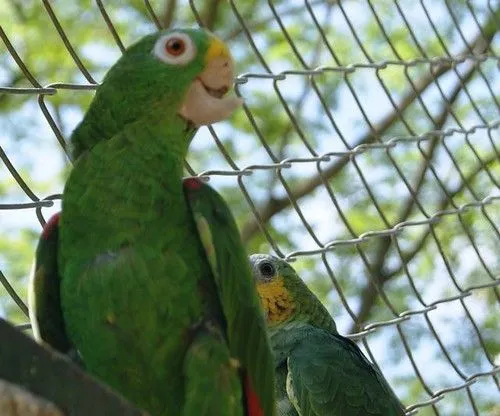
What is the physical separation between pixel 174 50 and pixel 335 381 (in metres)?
0.73

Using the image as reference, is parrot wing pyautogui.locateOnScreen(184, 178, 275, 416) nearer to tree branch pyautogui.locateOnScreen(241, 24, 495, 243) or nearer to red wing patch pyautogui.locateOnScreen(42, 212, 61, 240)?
red wing patch pyautogui.locateOnScreen(42, 212, 61, 240)

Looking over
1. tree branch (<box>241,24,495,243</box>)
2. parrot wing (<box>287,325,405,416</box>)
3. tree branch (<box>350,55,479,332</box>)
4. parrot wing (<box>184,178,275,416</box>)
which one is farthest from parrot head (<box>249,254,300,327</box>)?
tree branch (<box>350,55,479,332</box>)

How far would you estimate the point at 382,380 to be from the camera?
65.5 inches

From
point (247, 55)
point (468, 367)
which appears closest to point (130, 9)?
point (247, 55)

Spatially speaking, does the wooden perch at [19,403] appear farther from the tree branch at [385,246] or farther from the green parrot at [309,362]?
the tree branch at [385,246]

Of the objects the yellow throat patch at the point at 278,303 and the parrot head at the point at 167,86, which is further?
the yellow throat patch at the point at 278,303

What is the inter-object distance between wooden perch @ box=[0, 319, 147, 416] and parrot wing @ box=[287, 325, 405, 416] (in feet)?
2.84

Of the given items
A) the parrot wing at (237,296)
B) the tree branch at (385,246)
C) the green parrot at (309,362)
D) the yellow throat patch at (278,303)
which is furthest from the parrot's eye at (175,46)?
the tree branch at (385,246)

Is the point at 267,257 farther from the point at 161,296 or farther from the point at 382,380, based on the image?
the point at 161,296

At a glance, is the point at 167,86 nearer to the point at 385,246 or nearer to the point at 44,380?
the point at 44,380

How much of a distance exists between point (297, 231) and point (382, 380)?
7.88 ft

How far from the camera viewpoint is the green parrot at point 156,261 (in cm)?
99

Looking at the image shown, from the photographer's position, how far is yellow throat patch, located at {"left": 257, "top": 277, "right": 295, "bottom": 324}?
A: 5.79 feet

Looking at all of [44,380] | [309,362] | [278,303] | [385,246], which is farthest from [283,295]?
[385,246]
